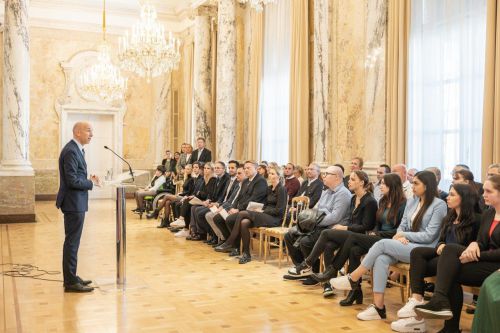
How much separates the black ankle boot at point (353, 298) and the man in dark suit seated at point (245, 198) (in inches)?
105

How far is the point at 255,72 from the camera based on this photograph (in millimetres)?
12570

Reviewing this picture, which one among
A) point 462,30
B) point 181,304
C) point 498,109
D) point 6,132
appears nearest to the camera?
point 181,304

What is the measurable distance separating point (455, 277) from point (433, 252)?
1.17 feet

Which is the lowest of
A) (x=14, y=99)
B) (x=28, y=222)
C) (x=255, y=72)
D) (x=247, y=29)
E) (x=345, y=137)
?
(x=28, y=222)

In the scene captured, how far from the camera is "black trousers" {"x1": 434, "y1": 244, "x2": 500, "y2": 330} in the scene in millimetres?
4070

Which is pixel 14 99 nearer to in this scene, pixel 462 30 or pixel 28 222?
pixel 28 222

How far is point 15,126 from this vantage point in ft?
34.8

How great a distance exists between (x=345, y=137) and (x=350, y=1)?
2.24 metres

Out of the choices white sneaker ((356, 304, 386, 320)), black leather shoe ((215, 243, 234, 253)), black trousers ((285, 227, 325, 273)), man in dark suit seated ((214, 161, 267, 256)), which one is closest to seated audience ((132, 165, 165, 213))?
man in dark suit seated ((214, 161, 267, 256))

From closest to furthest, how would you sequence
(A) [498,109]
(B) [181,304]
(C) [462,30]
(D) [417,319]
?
(D) [417,319]
(B) [181,304]
(A) [498,109]
(C) [462,30]

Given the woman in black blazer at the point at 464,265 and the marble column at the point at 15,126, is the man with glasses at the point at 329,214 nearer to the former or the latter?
the woman in black blazer at the point at 464,265

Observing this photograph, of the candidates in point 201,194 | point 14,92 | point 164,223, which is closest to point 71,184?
point 201,194

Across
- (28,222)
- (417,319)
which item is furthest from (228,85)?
(417,319)

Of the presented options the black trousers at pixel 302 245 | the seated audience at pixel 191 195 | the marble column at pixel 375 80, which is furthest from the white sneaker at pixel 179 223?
the black trousers at pixel 302 245
